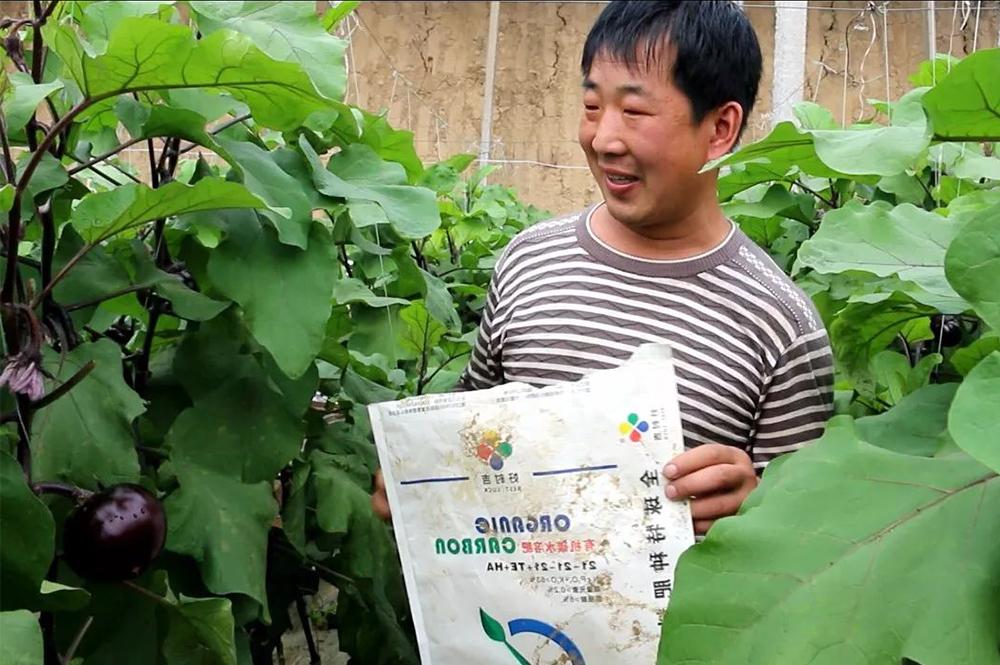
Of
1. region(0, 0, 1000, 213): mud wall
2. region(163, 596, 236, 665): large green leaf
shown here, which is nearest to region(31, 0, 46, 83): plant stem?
region(163, 596, 236, 665): large green leaf

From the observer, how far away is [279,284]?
1.04 meters

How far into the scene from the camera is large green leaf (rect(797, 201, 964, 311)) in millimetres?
970

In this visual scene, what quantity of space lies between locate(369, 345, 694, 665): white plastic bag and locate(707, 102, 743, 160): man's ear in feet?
1.11

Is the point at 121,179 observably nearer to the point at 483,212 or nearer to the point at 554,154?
the point at 483,212

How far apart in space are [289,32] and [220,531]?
431 millimetres

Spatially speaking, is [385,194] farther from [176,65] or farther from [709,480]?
[709,480]

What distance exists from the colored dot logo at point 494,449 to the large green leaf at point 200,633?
9.4 inches

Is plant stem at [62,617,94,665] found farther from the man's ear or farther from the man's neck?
the man's ear

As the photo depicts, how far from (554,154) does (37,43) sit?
11289 mm

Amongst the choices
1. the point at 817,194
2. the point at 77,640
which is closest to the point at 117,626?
the point at 77,640

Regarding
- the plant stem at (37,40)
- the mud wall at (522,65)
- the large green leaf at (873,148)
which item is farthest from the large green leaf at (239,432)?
the mud wall at (522,65)

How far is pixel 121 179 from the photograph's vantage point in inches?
67.2

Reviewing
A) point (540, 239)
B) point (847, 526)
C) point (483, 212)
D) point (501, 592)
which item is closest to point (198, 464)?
point (501, 592)

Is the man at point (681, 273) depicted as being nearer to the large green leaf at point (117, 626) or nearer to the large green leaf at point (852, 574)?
the large green leaf at point (117, 626)
